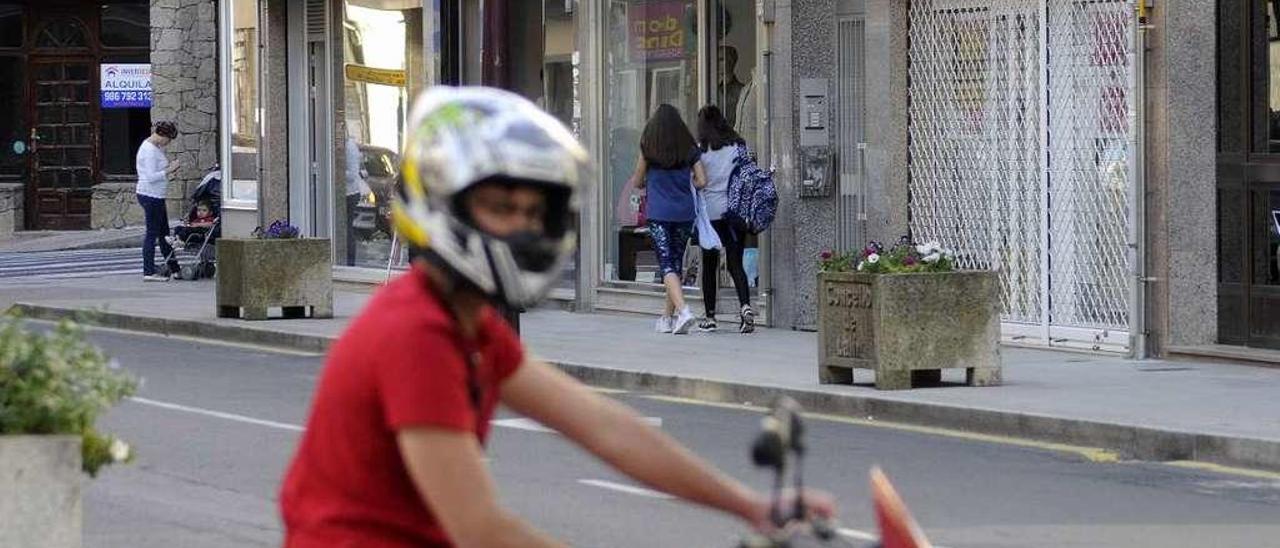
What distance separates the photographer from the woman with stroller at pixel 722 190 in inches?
722

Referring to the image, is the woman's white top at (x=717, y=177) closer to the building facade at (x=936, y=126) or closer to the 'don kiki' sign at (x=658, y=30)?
the building facade at (x=936, y=126)

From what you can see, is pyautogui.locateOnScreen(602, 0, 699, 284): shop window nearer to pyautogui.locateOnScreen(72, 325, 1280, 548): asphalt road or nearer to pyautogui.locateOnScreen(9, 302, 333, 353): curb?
pyautogui.locateOnScreen(9, 302, 333, 353): curb

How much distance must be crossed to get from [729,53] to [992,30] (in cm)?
305

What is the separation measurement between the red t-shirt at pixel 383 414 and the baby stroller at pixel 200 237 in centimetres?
2326

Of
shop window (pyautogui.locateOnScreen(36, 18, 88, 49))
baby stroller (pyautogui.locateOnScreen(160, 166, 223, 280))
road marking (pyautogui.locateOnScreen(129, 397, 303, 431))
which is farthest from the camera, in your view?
shop window (pyautogui.locateOnScreen(36, 18, 88, 49))

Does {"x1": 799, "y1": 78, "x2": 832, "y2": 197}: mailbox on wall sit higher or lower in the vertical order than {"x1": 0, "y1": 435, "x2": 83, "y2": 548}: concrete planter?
higher

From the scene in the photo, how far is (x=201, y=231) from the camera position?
87.3 feet

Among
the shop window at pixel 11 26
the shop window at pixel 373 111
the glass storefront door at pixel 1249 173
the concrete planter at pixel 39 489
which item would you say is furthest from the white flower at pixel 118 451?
the shop window at pixel 11 26

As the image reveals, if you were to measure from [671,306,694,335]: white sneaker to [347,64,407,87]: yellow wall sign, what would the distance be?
662 cm

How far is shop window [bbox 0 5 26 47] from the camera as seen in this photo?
35.6 m

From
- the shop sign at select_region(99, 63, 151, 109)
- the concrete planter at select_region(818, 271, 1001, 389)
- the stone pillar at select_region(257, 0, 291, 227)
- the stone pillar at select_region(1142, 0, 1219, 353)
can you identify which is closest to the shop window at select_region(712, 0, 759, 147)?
the stone pillar at select_region(1142, 0, 1219, 353)

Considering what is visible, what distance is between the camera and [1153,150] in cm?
1593

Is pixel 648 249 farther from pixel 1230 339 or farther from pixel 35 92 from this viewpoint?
pixel 35 92

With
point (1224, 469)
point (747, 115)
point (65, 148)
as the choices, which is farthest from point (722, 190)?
point (65, 148)
